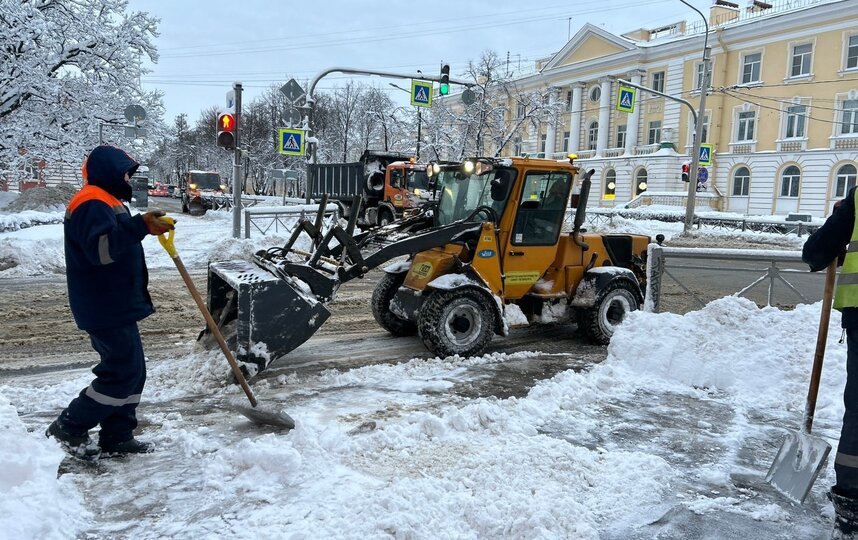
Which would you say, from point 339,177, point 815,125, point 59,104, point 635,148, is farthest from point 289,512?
point 635,148

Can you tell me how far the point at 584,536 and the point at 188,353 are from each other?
4.75 m

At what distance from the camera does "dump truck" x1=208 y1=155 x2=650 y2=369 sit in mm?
5523

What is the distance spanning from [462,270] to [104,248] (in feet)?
12.9

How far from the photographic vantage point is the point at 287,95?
55.4ft

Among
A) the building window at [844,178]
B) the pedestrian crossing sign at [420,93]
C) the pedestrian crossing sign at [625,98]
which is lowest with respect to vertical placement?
the building window at [844,178]

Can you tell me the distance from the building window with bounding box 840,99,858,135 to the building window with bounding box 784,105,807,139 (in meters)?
2.04

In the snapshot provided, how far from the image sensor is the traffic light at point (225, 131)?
12.5 m

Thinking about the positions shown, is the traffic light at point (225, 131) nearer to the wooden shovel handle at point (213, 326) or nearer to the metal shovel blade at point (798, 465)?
the wooden shovel handle at point (213, 326)

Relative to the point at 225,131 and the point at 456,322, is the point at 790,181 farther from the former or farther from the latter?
the point at 456,322

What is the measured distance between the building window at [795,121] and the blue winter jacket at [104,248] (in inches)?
1724

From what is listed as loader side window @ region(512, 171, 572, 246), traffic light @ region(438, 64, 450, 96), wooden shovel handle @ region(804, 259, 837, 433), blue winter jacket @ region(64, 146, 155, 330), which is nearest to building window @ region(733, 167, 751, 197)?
traffic light @ region(438, 64, 450, 96)

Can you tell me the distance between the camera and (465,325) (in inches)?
272

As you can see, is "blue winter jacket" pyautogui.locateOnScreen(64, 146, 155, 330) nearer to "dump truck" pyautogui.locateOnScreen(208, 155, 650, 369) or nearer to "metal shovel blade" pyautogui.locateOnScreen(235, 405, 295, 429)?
"metal shovel blade" pyautogui.locateOnScreen(235, 405, 295, 429)

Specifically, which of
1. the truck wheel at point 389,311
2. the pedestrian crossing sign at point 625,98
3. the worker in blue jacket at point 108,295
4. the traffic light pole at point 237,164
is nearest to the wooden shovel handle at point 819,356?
the worker in blue jacket at point 108,295
